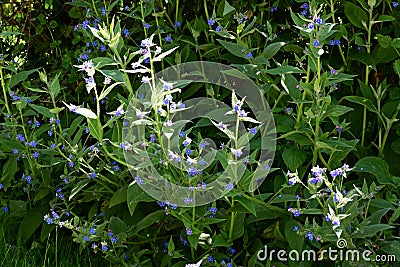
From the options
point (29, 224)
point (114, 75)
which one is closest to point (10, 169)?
point (29, 224)

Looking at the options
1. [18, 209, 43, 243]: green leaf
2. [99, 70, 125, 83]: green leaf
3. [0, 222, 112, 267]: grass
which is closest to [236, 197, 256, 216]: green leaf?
[99, 70, 125, 83]: green leaf

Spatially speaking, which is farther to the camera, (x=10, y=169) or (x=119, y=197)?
(x=10, y=169)

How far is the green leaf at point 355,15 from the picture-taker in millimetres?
2740

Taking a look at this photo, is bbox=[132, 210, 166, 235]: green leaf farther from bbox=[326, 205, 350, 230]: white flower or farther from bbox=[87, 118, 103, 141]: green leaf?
bbox=[326, 205, 350, 230]: white flower

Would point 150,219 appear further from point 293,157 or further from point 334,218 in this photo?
point 334,218

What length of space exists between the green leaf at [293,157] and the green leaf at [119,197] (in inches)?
25.9

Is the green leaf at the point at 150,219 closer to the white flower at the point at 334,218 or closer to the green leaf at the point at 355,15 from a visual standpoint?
the white flower at the point at 334,218

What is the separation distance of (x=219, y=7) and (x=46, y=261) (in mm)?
1408

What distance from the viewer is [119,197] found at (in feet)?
8.84

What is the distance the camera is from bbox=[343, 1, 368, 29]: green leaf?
2.74 meters

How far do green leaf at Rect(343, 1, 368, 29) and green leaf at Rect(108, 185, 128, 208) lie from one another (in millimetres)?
1163

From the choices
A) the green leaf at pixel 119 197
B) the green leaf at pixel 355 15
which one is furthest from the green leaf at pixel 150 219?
the green leaf at pixel 355 15

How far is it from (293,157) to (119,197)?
720 mm

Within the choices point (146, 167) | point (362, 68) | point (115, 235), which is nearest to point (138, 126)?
point (146, 167)
